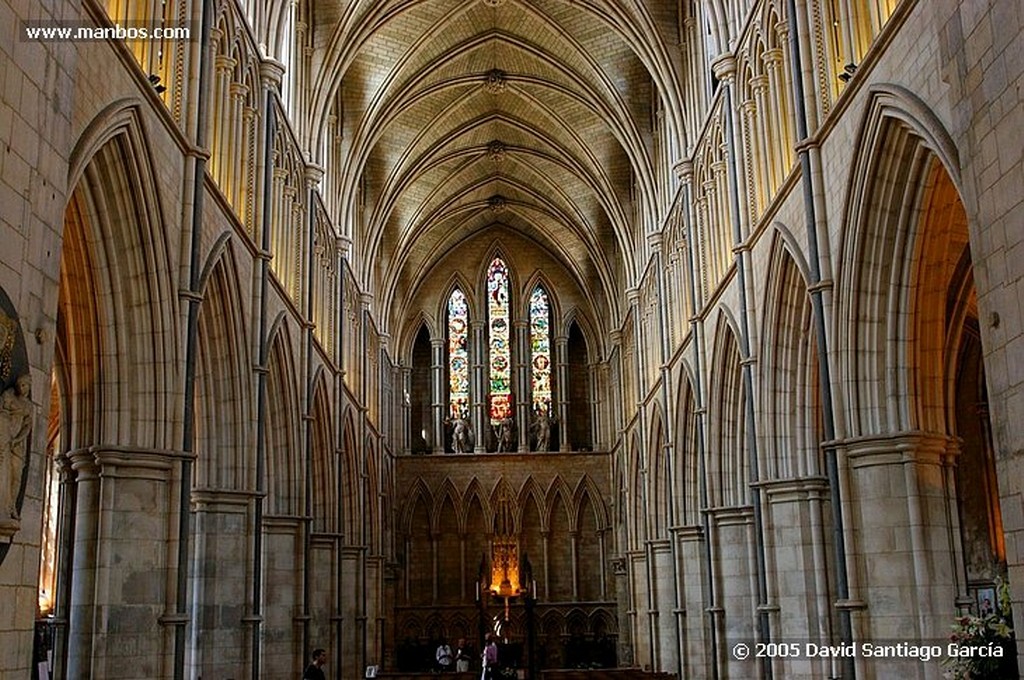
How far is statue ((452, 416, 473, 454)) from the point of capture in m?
40.5

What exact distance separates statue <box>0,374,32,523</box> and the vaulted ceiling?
57.2 feet

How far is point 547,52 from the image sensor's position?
30.3m

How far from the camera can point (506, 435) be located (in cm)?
4050

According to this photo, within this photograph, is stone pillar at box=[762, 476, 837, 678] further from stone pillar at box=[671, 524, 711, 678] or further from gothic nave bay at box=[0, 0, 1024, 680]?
stone pillar at box=[671, 524, 711, 678]

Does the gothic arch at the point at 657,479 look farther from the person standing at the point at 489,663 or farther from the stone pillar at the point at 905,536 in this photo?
the stone pillar at the point at 905,536

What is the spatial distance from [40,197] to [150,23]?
239 inches

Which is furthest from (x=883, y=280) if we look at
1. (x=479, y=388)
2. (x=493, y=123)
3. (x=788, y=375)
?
(x=479, y=388)

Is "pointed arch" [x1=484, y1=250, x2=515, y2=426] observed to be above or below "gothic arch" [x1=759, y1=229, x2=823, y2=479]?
above

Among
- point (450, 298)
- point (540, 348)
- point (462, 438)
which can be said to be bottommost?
point (462, 438)

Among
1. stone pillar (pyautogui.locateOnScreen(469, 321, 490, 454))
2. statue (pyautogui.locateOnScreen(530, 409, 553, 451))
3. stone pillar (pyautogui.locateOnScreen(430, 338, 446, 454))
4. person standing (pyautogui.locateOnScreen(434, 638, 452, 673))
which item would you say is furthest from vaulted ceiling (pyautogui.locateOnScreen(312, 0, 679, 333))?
person standing (pyautogui.locateOnScreen(434, 638, 452, 673))

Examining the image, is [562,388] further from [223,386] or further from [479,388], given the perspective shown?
[223,386]

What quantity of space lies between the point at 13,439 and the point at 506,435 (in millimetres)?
32989

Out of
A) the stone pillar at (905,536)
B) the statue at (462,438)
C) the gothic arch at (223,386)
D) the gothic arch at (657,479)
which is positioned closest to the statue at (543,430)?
the statue at (462,438)

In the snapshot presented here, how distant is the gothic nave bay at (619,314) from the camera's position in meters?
9.00
